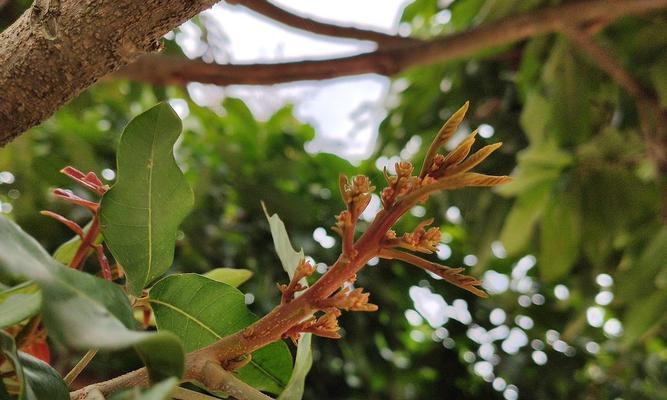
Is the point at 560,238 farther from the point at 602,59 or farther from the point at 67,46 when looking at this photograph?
the point at 67,46

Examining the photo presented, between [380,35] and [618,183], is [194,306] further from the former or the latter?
[618,183]

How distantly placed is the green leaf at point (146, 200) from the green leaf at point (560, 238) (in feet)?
2.92

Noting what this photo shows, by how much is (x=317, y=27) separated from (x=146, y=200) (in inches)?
27.3

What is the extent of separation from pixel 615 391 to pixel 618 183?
32 centimetres

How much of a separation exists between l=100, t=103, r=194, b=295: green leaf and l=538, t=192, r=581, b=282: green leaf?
89cm

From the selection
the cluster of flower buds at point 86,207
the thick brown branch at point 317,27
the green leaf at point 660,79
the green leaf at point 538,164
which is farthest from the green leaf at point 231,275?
the green leaf at point 660,79

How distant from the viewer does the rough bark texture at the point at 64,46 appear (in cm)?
23

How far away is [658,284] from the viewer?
981mm

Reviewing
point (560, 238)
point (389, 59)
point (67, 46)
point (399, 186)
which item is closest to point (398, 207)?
point (399, 186)

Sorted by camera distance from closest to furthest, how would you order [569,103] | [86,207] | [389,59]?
[86,207] → [389,59] → [569,103]

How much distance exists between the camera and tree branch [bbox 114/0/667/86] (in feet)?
2.72

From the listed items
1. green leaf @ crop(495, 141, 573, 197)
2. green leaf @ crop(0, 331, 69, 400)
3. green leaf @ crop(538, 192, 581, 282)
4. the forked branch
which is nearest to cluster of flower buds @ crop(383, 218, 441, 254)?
the forked branch

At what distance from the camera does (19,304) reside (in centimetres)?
20

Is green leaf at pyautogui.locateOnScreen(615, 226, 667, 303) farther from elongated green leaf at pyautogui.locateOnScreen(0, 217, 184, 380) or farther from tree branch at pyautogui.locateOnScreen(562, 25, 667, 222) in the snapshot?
elongated green leaf at pyautogui.locateOnScreen(0, 217, 184, 380)
